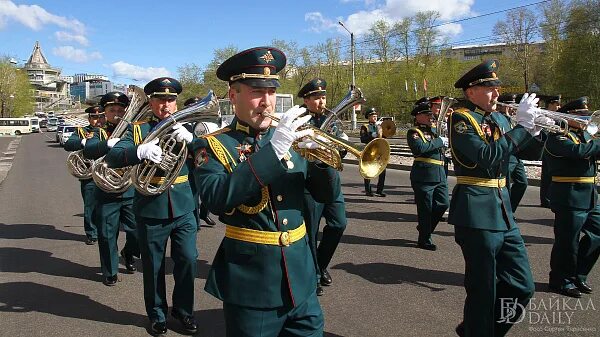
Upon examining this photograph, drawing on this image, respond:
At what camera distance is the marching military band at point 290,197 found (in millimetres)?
2508

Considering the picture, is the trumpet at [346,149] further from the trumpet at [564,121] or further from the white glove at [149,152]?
the white glove at [149,152]

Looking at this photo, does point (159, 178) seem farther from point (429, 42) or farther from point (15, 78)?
point (15, 78)

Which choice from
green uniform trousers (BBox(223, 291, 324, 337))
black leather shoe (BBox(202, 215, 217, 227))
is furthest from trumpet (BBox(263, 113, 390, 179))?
black leather shoe (BBox(202, 215, 217, 227))

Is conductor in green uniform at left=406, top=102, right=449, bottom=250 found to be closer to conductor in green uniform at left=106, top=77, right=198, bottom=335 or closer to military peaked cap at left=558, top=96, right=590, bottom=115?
military peaked cap at left=558, top=96, right=590, bottom=115

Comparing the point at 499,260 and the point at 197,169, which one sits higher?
the point at 197,169

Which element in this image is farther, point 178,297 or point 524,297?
point 178,297

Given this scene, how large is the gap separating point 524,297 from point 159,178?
3.22 m

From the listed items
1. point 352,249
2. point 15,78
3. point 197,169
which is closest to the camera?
point 197,169

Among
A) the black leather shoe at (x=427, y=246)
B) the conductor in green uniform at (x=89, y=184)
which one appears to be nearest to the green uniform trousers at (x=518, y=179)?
the black leather shoe at (x=427, y=246)

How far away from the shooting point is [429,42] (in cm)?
4606

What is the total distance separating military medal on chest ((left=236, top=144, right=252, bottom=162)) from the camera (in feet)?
8.56

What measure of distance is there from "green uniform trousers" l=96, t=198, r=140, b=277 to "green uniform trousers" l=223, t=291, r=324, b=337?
145 inches

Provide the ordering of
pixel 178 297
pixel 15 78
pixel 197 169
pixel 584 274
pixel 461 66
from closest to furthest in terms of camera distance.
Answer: pixel 197 169 → pixel 178 297 → pixel 584 274 → pixel 461 66 → pixel 15 78

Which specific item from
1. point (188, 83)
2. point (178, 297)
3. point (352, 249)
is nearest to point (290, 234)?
point (178, 297)
